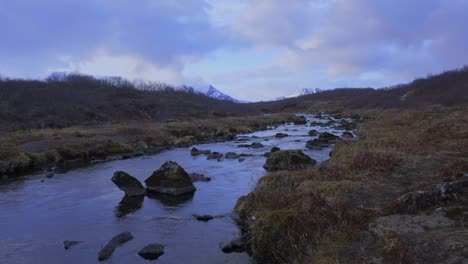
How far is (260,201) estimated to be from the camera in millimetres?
10211

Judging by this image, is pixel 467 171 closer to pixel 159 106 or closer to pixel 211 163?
pixel 211 163

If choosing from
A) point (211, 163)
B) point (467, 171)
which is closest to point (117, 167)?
point (211, 163)

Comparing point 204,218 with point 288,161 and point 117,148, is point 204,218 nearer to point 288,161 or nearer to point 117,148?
point 288,161

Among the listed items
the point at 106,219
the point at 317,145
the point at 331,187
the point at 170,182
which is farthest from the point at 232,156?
the point at 331,187

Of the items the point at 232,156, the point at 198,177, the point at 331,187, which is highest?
the point at 331,187

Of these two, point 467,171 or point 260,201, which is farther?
point 260,201

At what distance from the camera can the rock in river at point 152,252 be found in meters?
8.84

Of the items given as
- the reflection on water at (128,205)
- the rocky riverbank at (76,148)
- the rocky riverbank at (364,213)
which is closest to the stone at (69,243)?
the reflection on water at (128,205)

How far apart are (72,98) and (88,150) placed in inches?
2009

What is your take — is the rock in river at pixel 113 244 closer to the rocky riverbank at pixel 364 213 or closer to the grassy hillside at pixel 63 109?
the rocky riverbank at pixel 364 213

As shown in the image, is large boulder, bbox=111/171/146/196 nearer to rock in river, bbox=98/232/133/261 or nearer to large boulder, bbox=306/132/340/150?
rock in river, bbox=98/232/133/261

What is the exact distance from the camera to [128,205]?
13422 mm

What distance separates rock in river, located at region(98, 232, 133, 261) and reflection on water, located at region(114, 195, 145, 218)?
2395mm

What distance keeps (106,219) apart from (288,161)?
8.92 m
